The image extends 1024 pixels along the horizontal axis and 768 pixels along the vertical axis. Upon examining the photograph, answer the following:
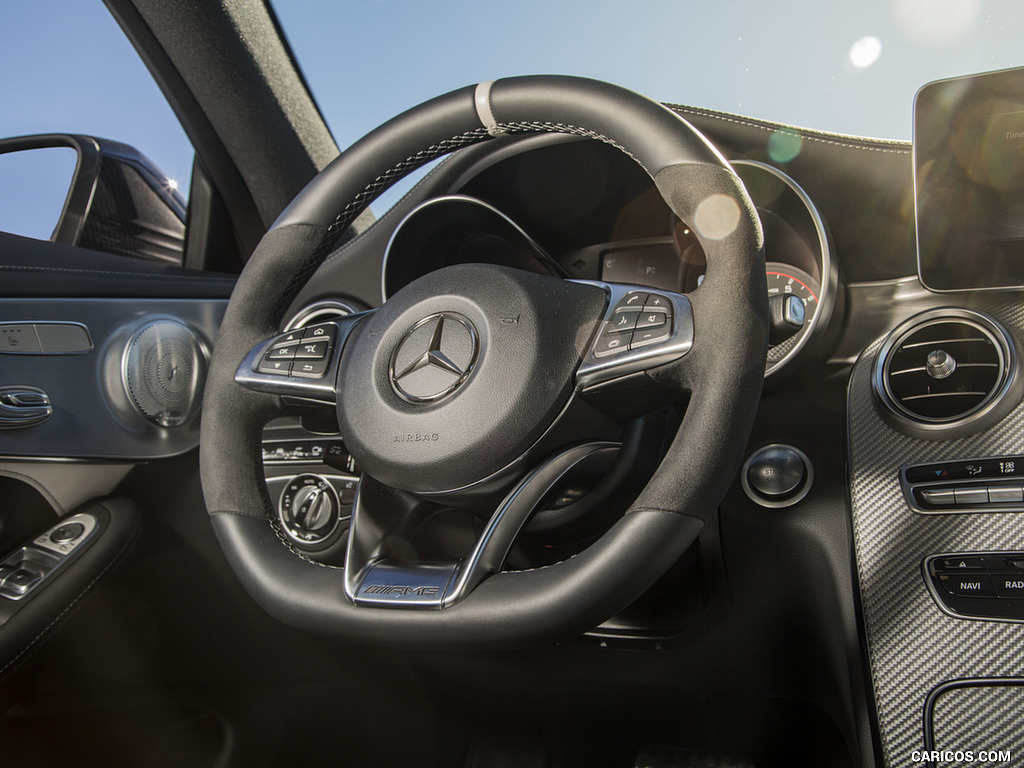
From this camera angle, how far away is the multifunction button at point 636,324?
2.55 feet

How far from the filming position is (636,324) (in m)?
0.80

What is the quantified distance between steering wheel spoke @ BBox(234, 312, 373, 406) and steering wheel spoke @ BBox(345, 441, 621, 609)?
143mm

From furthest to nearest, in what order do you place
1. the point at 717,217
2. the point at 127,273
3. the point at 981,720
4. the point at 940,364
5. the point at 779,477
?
the point at 127,273, the point at 779,477, the point at 940,364, the point at 981,720, the point at 717,217

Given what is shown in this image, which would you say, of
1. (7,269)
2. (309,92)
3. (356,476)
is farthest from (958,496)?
(309,92)

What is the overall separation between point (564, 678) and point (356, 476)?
544 millimetres

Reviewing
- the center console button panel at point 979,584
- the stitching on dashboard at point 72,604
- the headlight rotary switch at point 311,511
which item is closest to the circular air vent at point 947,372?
the center console button panel at point 979,584

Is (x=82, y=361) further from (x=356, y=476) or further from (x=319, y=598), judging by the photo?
(x=319, y=598)

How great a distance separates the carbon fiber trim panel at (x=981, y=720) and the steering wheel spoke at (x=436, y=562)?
0.53 metres

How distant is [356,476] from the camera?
1317mm

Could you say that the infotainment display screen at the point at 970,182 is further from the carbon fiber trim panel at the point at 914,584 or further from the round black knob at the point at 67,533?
the round black knob at the point at 67,533

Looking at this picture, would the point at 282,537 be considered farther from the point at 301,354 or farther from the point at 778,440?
the point at 778,440

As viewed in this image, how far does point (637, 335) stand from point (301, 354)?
0.45 m

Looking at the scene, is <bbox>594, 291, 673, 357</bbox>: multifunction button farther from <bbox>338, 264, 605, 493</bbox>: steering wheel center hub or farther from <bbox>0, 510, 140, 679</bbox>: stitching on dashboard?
<bbox>0, 510, 140, 679</bbox>: stitching on dashboard

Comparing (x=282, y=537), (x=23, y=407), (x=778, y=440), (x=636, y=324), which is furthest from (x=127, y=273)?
(x=778, y=440)
